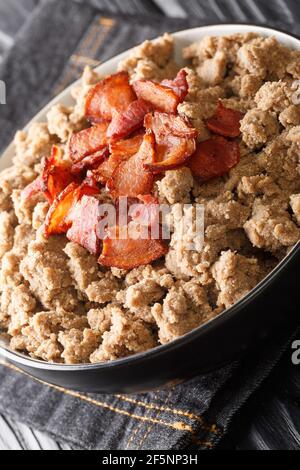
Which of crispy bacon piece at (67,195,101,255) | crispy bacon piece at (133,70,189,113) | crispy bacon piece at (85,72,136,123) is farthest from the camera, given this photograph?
crispy bacon piece at (85,72,136,123)

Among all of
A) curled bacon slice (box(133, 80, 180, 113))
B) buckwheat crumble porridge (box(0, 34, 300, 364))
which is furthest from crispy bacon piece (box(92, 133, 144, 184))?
curled bacon slice (box(133, 80, 180, 113))

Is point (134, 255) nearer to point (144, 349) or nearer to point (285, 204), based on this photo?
point (144, 349)

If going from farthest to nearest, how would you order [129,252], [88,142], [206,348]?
1. [88,142]
2. [129,252]
3. [206,348]

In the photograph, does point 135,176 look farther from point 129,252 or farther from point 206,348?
point 206,348

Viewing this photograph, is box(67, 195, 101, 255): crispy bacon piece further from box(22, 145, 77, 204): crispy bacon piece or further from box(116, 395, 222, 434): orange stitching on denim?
box(116, 395, 222, 434): orange stitching on denim

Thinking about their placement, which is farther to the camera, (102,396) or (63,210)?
(102,396)

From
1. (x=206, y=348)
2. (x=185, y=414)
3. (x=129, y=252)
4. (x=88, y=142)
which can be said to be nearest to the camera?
(x=206, y=348)

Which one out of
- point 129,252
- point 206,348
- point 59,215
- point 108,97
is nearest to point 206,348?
point 206,348

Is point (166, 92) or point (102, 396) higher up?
point (166, 92)
